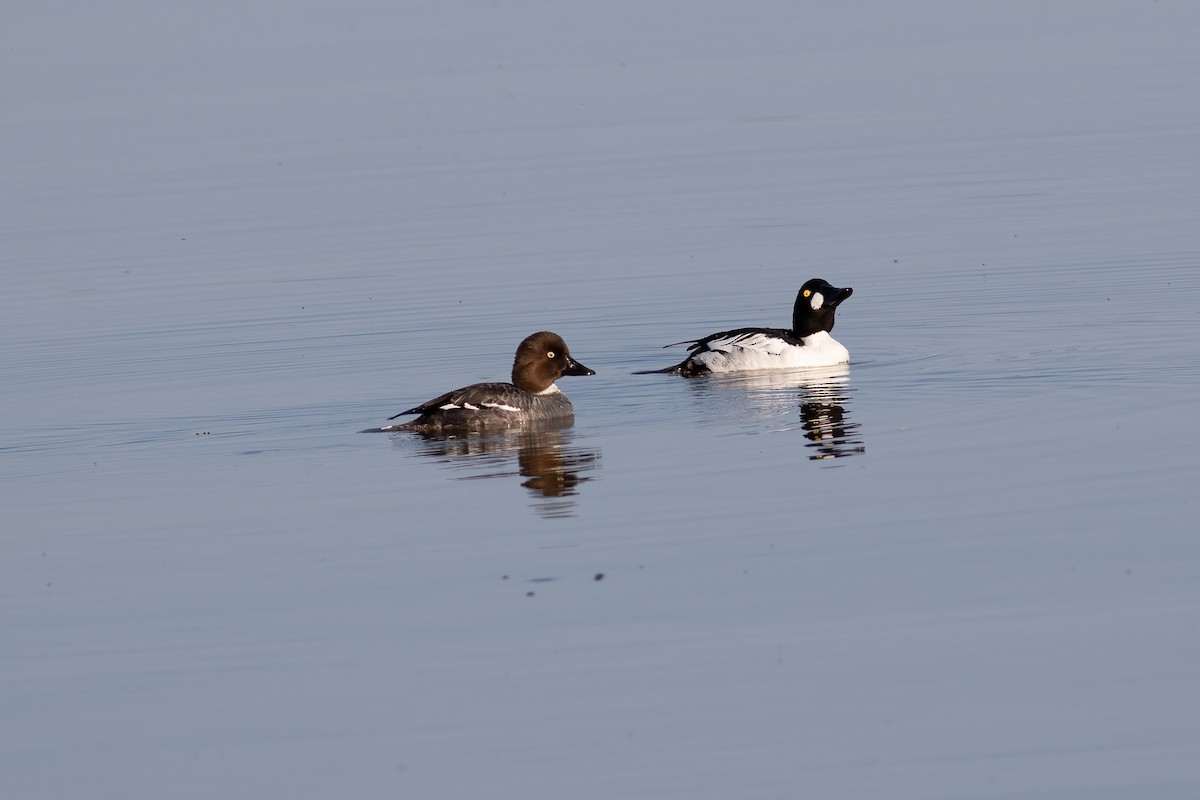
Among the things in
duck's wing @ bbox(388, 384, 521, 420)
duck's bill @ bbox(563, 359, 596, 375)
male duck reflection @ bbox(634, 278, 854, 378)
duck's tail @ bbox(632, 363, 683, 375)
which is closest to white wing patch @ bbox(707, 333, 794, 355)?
male duck reflection @ bbox(634, 278, 854, 378)

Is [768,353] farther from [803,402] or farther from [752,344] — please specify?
[803,402]

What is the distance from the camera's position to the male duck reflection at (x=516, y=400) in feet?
49.5

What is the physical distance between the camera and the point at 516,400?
50.4 ft

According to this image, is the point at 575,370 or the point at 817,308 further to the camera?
the point at 817,308

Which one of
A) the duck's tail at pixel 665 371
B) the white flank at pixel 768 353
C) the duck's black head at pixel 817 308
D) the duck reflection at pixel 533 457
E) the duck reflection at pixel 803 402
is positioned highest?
the duck's black head at pixel 817 308

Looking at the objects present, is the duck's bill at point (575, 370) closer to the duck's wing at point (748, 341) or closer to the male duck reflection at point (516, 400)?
the male duck reflection at point (516, 400)

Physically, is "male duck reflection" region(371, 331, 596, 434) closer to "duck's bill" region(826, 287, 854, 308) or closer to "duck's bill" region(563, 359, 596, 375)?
"duck's bill" region(563, 359, 596, 375)

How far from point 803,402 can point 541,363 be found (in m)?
2.14

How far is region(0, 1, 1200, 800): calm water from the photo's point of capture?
8.34 meters

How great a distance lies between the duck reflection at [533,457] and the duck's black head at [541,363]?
744 millimetres

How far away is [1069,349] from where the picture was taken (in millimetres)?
16781

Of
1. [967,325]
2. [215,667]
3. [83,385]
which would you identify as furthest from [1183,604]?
[83,385]

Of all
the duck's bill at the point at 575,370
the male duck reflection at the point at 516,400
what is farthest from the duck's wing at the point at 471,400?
the duck's bill at the point at 575,370

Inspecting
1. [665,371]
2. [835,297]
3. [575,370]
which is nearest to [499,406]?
[575,370]
